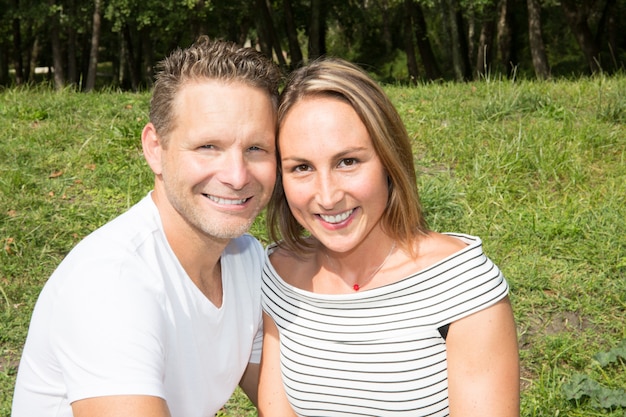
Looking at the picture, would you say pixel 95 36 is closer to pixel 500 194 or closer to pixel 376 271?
pixel 500 194

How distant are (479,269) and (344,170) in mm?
654

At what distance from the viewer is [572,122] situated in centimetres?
754

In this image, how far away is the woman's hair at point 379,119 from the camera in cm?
294

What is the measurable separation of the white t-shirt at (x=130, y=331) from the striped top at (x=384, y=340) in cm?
31

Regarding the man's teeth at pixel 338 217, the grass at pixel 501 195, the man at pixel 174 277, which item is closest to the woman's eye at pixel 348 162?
the man's teeth at pixel 338 217

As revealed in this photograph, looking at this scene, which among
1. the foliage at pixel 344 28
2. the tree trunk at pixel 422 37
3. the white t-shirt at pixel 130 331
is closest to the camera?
the white t-shirt at pixel 130 331

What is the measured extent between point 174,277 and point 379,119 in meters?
1.01

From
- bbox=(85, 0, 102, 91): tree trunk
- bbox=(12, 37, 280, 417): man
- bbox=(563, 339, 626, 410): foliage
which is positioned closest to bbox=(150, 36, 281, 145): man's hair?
bbox=(12, 37, 280, 417): man

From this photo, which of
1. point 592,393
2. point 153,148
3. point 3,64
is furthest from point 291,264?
point 3,64

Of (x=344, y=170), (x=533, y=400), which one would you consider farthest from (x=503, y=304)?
(x=533, y=400)

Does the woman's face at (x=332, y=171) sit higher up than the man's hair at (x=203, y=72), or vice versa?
the man's hair at (x=203, y=72)

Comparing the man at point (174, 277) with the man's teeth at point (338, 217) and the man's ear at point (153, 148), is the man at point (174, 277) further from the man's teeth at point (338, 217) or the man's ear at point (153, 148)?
the man's teeth at point (338, 217)

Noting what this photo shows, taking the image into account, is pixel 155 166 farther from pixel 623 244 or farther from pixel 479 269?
pixel 623 244

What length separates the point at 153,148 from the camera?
10.4ft
